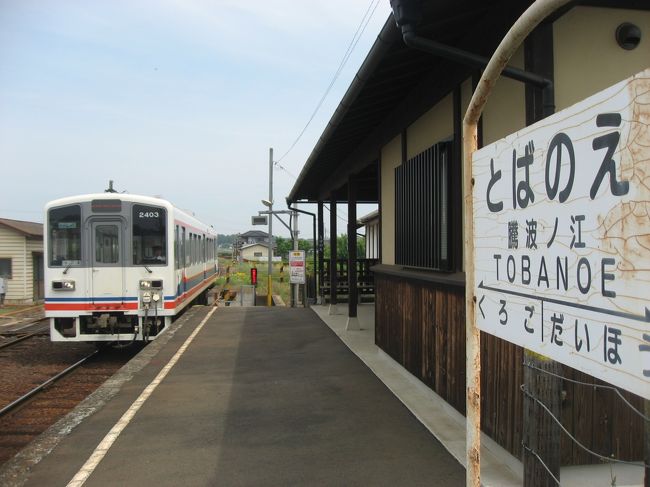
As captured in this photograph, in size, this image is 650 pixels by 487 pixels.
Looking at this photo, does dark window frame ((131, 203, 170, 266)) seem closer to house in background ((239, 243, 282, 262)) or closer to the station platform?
the station platform

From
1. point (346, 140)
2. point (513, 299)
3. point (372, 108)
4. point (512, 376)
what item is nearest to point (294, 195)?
point (346, 140)

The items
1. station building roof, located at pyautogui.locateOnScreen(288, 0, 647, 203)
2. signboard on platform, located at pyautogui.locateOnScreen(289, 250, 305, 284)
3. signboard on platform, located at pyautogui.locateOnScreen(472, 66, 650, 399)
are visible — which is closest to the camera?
signboard on platform, located at pyautogui.locateOnScreen(472, 66, 650, 399)

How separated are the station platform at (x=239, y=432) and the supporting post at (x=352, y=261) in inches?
102

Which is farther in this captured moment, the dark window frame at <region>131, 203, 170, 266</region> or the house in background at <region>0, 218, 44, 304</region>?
the house in background at <region>0, 218, 44, 304</region>

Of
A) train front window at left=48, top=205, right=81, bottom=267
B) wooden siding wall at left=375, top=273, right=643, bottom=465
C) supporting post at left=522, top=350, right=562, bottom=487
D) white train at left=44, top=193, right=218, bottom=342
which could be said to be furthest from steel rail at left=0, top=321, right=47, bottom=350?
supporting post at left=522, top=350, right=562, bottom=487

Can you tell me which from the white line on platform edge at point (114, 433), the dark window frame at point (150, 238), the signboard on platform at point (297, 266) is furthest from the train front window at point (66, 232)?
the signboard on platform at point (297, 266)

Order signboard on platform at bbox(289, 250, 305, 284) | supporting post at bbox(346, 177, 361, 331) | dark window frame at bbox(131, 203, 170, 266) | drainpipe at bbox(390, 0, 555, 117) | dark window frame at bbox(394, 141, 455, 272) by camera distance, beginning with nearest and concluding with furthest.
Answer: drainpipe at bbox(390, 0, 555, 117) → dark window frame at bbox(394, 141, 455, 272) → dark window frame at bbox(131, 203, 170, 266) → supporting post at bbox(346, 177, 361, 331) → signboard on platform at bbox(289, 250, 305, 284)

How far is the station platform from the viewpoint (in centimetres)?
371

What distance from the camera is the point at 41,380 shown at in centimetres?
786

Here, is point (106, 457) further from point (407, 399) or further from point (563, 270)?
point (563, 270)

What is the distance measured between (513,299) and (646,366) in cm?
59

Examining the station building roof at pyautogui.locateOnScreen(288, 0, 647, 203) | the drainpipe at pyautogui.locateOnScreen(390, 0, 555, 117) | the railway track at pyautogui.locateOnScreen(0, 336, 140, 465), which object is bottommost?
the railway track at pyautogui.locateOnScreen(0, 336, 140, 465)

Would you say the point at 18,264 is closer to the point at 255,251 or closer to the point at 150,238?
the point at 150,238

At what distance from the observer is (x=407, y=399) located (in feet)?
17.8
